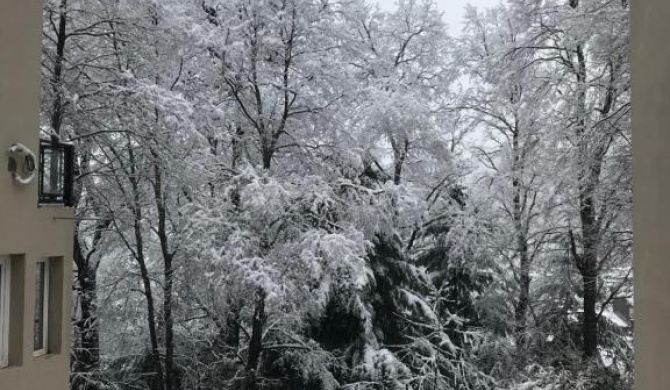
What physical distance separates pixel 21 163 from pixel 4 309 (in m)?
1.18

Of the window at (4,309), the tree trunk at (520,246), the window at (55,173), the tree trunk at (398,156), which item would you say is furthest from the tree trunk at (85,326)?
the tree trunk at (520,246)

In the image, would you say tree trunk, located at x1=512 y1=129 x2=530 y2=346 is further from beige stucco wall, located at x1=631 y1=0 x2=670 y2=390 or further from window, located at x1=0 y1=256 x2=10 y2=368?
window, located at x1=0 y1=256 x2=10 y2=368

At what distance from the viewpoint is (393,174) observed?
1762cm

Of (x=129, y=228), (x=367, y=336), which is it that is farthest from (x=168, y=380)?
(x=367, y=336)

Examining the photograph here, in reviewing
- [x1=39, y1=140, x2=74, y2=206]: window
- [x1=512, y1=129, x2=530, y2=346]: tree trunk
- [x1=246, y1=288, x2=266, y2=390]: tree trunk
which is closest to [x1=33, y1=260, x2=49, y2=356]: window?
[x1=39, y1=140, x2=74, y2=206]: window

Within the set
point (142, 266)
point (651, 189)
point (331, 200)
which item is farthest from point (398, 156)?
point (651, 189)

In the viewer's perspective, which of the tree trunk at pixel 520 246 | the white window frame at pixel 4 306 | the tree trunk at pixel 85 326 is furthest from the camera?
the tree trunk at pixel 520 246

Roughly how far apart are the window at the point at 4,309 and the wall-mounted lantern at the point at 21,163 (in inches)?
26.2

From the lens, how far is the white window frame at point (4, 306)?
5180 mm

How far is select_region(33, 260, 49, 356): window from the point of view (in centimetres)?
600

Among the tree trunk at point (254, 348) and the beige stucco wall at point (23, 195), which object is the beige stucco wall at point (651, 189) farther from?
the tree trunk at point (254, 348)

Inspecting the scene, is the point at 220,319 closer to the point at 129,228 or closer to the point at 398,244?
the point at 129,228

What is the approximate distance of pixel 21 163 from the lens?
5121 mm

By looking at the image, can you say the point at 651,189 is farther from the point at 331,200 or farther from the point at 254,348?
the point at 254,348
